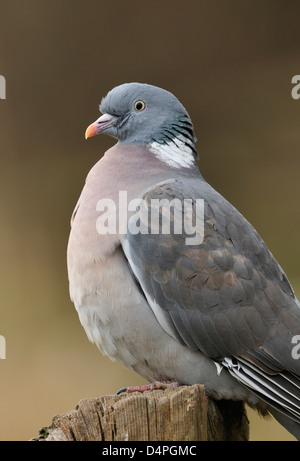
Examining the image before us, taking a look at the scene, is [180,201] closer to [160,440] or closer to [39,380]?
[160,440]

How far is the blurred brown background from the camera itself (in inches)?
240

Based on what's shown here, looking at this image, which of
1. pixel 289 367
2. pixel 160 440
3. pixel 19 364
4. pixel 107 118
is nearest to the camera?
pixel 160 440

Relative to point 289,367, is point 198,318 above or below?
above

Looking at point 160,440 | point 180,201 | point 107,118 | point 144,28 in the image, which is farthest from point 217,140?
point 160,440

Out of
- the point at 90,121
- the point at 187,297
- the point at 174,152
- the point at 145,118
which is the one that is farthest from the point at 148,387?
the point at 90,121

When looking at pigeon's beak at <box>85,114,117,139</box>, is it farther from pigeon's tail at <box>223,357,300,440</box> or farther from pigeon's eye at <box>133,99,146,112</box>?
pigeon's tail at <box>223,357,300,440</box>

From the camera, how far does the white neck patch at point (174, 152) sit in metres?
3.31

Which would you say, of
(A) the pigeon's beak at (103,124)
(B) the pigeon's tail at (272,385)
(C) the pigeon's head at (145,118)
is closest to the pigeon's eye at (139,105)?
(C) the pigeon's head at (145,118)

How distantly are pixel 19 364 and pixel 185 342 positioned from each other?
3.32m

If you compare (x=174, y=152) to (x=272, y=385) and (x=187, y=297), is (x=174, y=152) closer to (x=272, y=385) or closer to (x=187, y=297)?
(x=187, y=297)

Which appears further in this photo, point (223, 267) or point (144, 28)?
point (144, 28)

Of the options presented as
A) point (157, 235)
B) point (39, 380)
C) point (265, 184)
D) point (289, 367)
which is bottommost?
point (289, 367)

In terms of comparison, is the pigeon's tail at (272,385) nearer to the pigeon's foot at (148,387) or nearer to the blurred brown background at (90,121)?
the pigeon's foot at (148,387)

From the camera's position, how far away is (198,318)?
2.94 metres
